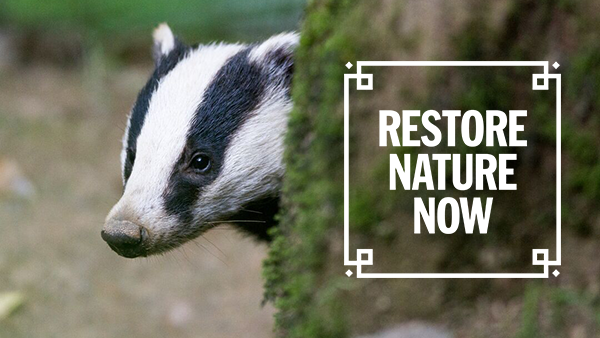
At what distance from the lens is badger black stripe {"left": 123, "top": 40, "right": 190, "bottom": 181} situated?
9.46 feet

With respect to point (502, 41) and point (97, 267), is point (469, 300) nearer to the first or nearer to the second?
point (502, 41)

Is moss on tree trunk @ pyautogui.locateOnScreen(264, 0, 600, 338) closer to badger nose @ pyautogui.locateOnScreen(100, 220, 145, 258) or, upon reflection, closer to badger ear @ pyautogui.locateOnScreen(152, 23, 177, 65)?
badger nose @ pyautogui.locateOnScreen(100, 220, 145, 258)

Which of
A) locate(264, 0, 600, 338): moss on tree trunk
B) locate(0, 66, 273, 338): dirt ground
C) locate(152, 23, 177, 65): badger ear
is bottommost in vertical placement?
locate(0, 66, 273, 338): dirt ground

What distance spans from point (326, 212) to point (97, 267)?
13.1 ft

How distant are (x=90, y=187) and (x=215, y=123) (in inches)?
165

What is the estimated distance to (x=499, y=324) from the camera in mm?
1584

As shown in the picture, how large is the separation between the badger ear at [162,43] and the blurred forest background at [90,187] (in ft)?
2.65

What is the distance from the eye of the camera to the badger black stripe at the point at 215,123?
2.71m

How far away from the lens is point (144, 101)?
115 inches

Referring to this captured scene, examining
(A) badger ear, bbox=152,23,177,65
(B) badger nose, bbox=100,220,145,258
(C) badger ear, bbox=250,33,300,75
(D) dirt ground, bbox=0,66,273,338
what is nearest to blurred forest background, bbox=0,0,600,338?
(B) badger nose, bbox=100,220,145,258

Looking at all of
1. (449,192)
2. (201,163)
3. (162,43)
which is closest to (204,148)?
(201,163)

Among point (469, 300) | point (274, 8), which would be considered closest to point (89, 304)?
point (274, 8)

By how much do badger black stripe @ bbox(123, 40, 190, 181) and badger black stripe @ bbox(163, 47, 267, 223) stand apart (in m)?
0.26

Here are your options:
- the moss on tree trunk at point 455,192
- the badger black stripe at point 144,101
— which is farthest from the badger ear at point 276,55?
the moss on tree trunk at point 455,192
